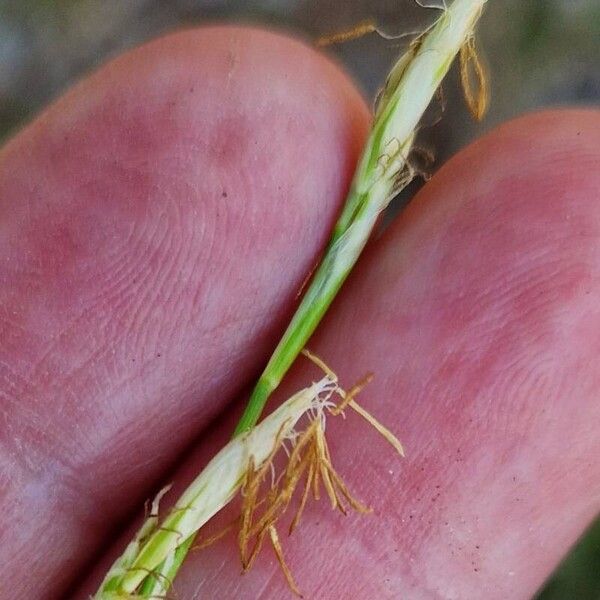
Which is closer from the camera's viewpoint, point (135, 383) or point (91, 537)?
point (135, 383)

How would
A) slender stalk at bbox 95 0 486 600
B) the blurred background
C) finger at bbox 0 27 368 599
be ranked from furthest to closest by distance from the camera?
the blurred background, finger at bbox 0 27 368 599, slender stalk at bbox 95 0 486 600

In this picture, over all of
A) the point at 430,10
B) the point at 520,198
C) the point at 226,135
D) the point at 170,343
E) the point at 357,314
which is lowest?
the point at 170,343

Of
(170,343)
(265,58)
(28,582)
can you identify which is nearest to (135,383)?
(170,343)

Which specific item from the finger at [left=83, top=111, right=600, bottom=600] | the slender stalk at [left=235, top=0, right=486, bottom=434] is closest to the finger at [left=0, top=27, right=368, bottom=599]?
the slender stalk at [left=235, top=0, right=486, bottom=434]

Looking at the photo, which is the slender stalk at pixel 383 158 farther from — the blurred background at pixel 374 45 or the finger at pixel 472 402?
the blurred background at pixel 374 45

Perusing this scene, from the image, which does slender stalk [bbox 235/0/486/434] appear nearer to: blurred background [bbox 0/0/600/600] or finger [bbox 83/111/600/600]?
finger [bbox 83/111/600/600]

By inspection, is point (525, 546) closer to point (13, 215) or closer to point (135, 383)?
point (135, 383)

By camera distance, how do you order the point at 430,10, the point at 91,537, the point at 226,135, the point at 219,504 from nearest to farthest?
the point at 219,504 < the point at 226,135 < the point at 91,537 < the point at 430,10
